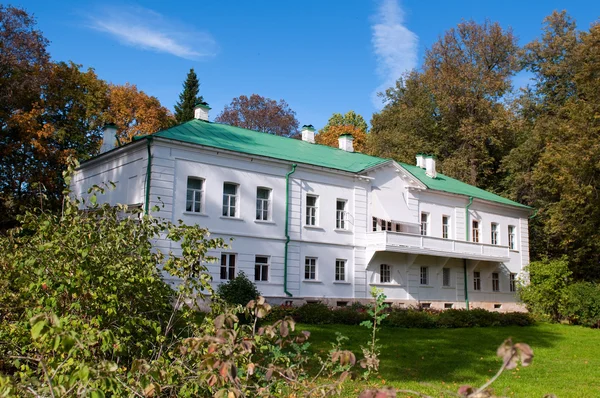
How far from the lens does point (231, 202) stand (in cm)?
2580

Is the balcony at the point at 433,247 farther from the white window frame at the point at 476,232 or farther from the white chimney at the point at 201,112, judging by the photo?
the white chimney at the point at 201,112

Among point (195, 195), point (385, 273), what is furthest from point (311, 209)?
point (195, 195)

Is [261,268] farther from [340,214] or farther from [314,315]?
[340,214]

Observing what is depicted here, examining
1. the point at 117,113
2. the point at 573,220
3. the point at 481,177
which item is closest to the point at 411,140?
the point at 481,177

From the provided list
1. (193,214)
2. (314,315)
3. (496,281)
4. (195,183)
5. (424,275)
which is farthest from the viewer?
(496,281)

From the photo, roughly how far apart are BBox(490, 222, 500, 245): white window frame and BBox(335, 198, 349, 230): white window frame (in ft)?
40.8

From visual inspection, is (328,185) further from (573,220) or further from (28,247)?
(28,247)

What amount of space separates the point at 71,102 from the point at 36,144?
17.8 ft

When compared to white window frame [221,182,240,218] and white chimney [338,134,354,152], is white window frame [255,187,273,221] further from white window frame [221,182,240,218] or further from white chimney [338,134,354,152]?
white chimney [338,134,354,152]

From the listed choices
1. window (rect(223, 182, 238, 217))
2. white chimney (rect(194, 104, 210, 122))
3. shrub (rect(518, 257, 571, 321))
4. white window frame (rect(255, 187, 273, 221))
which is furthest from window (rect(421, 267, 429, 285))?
white chimney (rect(194, 104, 210, 122))

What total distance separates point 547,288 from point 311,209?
43.1 ft

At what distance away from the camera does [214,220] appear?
24938 mm

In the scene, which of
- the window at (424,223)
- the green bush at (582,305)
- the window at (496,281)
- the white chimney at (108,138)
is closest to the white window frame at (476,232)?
the window at (496,281)

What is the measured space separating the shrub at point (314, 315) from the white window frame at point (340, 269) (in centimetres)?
558
